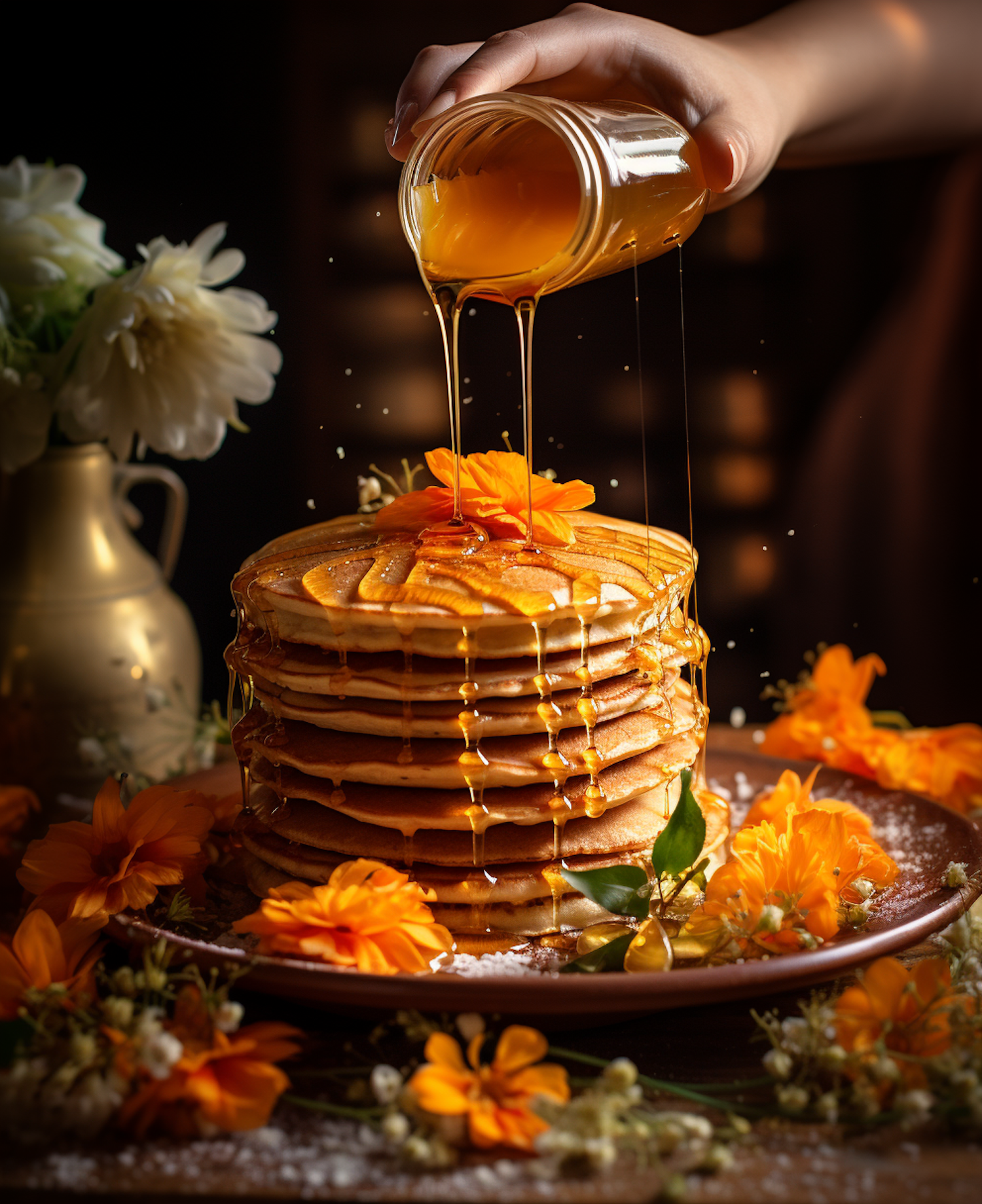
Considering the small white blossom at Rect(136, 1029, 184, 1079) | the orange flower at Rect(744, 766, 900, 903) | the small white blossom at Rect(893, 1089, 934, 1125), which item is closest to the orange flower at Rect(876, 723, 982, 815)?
the orange flower at Rect(744, 766, 900, 903)

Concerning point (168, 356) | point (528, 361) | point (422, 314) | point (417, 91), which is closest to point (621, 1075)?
point (528, 361)

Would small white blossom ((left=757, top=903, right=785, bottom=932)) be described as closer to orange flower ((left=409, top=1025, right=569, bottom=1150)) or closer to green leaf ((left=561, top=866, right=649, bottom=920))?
green leaf ((left=561, top=866, right=649, bottom=920))

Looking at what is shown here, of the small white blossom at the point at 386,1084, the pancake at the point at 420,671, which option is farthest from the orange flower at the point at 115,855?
the small white blossom at the point at 386,1084

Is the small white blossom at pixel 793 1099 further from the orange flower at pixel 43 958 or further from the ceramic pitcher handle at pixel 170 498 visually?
the ceramic pitcher handle at pixel 170 498

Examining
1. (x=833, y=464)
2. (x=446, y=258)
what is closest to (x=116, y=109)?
(x=446, y=258)

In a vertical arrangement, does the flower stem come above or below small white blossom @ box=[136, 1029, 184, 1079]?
below

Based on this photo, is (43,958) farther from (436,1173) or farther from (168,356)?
(168,356)
